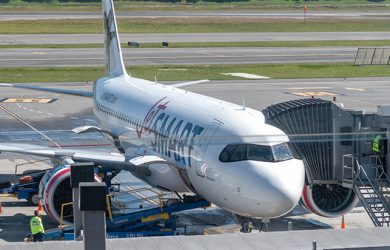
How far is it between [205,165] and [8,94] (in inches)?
1791

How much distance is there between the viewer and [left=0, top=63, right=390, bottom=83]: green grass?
83.6 metres

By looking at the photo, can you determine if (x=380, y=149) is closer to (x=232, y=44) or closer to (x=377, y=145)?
(x=377, y=145)

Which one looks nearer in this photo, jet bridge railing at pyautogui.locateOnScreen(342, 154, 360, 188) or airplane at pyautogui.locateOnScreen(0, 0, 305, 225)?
airplane at pyautogui.locateOnScreen(0, 0, 305, 225)

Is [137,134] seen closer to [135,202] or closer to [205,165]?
[135,202]

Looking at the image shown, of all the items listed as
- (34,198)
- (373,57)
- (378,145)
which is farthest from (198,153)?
(373,57)

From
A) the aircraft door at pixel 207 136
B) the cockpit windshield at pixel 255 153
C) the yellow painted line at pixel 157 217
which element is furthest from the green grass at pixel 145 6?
the cockpit windshield at pixel 255 153

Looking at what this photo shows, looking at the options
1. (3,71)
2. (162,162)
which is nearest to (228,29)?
(3,71)

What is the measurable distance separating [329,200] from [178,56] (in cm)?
6908

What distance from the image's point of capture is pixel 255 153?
31.1 meters

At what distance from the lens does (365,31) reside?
137375 millimetres

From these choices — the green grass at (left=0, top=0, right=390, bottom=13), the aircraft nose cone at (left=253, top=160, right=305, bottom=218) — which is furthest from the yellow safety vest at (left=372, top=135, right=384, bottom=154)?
the green grass at (left=0, top=0, right=390, bottom=13)

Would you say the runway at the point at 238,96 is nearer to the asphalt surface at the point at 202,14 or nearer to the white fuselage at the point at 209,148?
the white fuselage at the point at 209,148

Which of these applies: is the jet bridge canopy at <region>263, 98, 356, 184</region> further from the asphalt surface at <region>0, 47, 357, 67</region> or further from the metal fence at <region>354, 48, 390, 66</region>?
the metal fence at <region>354, 48, 390, 66</region>

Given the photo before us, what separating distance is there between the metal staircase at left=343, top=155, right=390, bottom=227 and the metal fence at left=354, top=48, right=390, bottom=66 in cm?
A: 6572
